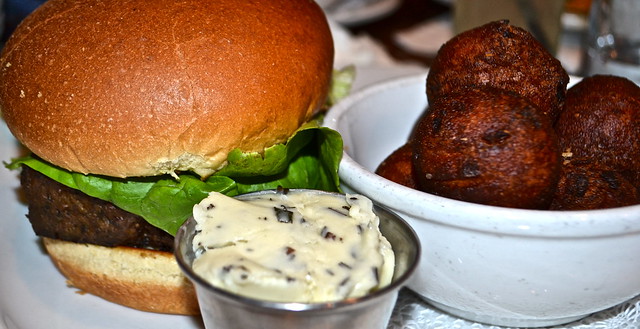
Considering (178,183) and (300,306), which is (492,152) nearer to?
(300,306)

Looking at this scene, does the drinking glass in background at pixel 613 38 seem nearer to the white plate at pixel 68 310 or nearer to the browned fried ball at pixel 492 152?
the white plate at pixel 68 310

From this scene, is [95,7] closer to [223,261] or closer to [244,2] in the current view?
[244,2]

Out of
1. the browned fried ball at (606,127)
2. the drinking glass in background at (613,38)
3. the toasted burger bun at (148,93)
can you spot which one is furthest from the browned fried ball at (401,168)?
the drinking glass in background at (613,38)

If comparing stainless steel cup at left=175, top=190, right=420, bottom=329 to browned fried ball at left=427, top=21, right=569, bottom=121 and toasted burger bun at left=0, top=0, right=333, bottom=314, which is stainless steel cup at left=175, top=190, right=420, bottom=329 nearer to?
toasted burger bun at left=0, top=0, right=333, bottom=314

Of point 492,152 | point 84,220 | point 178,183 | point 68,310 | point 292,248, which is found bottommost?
point 68,310

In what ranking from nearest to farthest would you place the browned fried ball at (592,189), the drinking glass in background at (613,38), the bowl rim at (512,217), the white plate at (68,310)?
the bowl rim at (512,217) < the browned fried ball at (592,189) < the white plate at (68,310) < the drinking glass in background at (613,38)

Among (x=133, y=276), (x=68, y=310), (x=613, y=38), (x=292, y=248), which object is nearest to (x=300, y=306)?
(x=292, y=248)

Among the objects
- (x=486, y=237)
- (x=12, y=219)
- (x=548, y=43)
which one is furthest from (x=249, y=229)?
(x=548, y=43)
